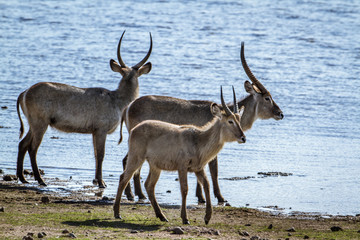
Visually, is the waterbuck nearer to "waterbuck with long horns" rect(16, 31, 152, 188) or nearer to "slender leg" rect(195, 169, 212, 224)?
"slender leg" rect(195, 169, 212, 224)

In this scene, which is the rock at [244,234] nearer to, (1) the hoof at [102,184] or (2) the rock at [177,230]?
(2) the rock at [177,230]

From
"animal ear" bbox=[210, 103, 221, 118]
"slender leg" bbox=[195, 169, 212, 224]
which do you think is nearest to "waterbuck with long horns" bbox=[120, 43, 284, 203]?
"slender leg" bbox=[195, 169, 212, 224]

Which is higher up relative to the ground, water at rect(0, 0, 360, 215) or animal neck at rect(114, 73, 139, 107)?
animal neck at rect(114, 73, 139, 107)

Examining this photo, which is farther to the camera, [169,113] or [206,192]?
[169,113]

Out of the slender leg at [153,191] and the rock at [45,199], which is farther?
the rock at [45,199]

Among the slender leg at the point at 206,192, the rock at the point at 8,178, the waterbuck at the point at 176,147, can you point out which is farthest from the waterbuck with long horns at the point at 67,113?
the slender leg at the point at 206,192

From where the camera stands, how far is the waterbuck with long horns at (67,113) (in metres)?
12.1

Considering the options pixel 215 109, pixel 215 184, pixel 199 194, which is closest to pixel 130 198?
pixel 199 194

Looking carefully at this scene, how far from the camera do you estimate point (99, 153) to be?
12.2m

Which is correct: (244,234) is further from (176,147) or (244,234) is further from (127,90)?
(127,90)

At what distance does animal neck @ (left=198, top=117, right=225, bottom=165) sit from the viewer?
30.9ft

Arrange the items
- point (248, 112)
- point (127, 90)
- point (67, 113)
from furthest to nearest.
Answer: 1. point (127, 90)
2. point (248, 112)
3. point (67, 113)

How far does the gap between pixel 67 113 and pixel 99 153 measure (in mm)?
886

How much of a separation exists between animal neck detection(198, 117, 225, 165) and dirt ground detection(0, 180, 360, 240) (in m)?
0.85
